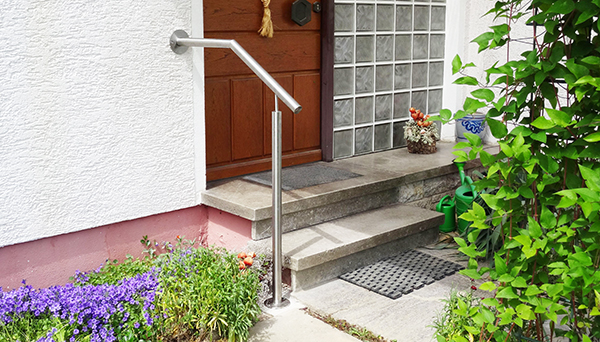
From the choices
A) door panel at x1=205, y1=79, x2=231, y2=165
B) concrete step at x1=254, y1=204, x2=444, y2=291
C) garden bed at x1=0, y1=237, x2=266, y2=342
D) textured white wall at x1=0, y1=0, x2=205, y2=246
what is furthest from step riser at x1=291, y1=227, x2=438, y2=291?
door panel at x1=205, y1=79, x2=231, y2=165

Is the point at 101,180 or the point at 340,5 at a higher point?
the point at 340,5

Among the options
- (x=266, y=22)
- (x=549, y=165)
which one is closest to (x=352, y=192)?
(x=266, y=22)

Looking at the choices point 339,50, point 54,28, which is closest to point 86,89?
point 54,28

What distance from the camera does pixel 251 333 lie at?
3.09 m

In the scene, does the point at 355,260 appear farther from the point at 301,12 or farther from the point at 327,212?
the point at 301,12

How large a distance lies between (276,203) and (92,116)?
1179 millimetres

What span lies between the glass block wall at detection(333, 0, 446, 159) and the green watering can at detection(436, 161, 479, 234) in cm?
88

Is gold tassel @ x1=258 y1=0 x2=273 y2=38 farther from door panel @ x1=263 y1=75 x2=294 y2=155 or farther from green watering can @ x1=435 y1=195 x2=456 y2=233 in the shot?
green watering can @ x1=435 y1=195 x2=456 y2=233

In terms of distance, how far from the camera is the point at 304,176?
14.7 feet

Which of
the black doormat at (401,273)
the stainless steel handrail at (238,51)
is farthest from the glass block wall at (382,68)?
the stainless steel handrail at (238,51)

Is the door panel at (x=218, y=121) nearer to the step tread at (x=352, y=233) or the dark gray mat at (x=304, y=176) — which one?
the dark gray mat at (x=304, y=176)

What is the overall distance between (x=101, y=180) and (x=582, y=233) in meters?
2.64

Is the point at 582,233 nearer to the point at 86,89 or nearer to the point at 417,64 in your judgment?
the point at 86,89

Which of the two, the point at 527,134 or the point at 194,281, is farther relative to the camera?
the point at 194,281
